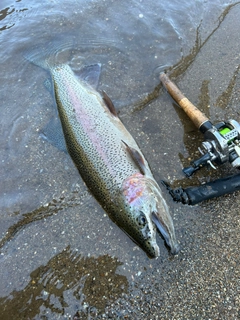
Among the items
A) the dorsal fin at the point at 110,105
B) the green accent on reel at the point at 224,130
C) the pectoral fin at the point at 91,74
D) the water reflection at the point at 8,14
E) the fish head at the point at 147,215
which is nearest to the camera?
the fish head at the point at 147,215

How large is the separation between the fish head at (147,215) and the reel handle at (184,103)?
3.31 feet

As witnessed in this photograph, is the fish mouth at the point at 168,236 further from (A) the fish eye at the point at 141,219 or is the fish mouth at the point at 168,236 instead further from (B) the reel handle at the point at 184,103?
(B) the reel handle at the point at 184,103

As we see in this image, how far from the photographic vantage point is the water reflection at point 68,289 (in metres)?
2.83

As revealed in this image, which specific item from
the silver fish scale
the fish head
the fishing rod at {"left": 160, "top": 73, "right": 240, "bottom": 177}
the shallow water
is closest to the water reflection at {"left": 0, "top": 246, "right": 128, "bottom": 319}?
the shallow water

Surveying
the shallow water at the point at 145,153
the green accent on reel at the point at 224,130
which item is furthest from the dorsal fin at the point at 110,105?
the green accent on reel at the point at 224,130

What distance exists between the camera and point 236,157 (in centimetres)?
316

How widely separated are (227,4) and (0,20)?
4325 millimetres

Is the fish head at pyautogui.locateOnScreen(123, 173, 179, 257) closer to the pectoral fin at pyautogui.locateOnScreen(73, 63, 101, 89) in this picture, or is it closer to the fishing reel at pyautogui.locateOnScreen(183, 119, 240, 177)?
the fishing reel at pyautogui.locateOnScreen(183, 119, 240, 177)

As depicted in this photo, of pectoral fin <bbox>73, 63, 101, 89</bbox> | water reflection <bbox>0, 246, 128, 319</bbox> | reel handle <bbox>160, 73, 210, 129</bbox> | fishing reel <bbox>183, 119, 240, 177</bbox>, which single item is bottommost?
water reflection <bbox>0, 246, 128, 319</bbox>

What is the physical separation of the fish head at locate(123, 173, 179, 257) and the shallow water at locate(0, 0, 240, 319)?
171 mm

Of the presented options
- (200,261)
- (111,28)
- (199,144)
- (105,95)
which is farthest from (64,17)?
(200,261)

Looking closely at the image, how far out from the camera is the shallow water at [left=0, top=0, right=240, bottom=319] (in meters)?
2.87

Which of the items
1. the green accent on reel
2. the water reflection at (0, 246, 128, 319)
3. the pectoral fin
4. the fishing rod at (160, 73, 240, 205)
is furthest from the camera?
the pectoral fin

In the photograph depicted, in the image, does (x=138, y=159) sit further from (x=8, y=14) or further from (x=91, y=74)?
(x=8, y=14)
